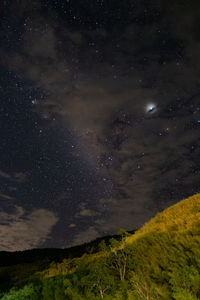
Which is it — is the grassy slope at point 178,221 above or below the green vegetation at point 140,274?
above

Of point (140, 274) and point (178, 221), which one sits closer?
point (140, 274)

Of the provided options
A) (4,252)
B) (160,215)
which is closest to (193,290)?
(160,215)

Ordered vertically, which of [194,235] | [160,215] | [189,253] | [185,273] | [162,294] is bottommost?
[162,294]

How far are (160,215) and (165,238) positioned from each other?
8.08 metres

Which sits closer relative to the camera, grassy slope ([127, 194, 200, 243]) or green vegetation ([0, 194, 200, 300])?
green vegetation ([0, 194, 200, 300])

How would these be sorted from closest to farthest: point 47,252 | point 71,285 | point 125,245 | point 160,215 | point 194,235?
point 194,235, point 71,285, point 125,245, point 160,215, point 47,252

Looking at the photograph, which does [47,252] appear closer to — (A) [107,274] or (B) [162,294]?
(A) [107,274]

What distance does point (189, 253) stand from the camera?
8.73 m

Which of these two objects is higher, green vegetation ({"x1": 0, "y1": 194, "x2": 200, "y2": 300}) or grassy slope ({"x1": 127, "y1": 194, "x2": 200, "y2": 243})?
grassy slope ({"x1": 127, "y1": 194, "x2": 200, "y2": 243})

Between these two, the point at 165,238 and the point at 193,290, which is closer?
the point at 193,290

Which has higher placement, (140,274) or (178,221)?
(178,221)

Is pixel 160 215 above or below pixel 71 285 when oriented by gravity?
above

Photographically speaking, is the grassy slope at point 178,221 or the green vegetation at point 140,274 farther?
the grassy slope at point 178,221

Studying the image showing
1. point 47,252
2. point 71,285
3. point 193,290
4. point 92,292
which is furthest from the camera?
point 47,252
